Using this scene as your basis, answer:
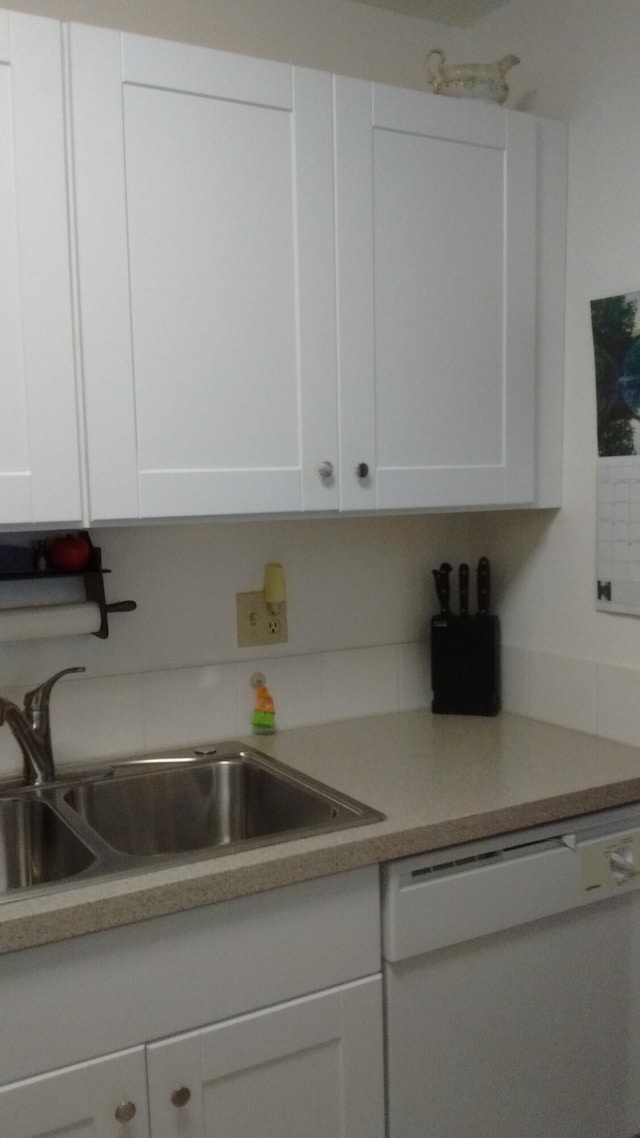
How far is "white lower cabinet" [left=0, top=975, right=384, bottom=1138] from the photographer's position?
1.25m

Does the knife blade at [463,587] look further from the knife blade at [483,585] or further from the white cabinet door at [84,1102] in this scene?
the white cabinet door at [84,1102]

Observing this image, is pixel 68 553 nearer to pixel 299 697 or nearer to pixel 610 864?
pixel 299 697

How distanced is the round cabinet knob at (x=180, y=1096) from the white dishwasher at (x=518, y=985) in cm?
33

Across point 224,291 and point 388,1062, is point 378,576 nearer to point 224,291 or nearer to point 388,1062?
point 224,291

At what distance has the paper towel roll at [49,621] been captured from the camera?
1669 mm

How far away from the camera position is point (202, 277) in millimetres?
1546

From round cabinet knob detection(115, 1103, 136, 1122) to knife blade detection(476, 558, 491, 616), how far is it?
123 centimetres

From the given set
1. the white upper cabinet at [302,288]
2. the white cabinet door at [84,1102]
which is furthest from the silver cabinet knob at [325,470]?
the white cabinet door at [84,1102]

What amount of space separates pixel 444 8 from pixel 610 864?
176 cm

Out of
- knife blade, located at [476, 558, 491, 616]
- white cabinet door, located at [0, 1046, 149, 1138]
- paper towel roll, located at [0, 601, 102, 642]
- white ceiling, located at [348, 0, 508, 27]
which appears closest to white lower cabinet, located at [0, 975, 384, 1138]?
white cabinet door, located at [0, 1046, 149, 1138]

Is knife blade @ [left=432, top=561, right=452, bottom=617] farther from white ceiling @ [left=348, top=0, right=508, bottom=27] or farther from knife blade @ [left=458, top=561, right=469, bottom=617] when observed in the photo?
white ceiling @ [left=348, top=0, right=508, bottom=27]

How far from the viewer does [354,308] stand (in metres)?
1.68

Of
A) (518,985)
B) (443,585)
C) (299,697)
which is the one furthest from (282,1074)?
(443,585)

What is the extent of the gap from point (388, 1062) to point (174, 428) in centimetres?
105
